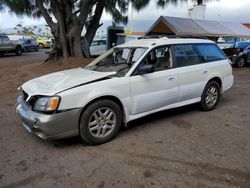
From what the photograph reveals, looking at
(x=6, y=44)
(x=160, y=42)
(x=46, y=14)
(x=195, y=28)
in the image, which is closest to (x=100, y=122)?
(x=160, y=42)

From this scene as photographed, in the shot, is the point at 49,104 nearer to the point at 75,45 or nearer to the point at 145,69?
the point at 145,69

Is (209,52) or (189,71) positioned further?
(209,52)

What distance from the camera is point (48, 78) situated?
14.0ft

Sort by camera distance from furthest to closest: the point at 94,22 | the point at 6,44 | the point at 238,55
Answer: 1. the point at 6,44
2. the point at 94,22
3. the point at 238,55

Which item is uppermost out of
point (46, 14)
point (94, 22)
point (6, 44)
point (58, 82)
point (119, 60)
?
point (46, 14)

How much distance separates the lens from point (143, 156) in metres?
3.46

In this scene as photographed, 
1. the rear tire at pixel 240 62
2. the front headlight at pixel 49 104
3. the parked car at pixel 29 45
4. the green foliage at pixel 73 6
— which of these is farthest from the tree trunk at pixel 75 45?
the parked car at pixel 29 45

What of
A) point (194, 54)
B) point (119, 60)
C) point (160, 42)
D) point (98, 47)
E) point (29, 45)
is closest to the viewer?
point (160, 42)

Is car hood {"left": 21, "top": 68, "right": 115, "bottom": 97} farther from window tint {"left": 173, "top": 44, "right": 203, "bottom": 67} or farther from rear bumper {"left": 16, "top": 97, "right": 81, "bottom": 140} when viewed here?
window tint {"left": 173, "top": 44, "right": 203, "bottom": 67}

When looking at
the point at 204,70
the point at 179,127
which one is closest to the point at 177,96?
the point at 179,127

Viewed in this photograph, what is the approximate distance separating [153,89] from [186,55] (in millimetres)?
1229

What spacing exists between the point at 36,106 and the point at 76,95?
2.02 ft

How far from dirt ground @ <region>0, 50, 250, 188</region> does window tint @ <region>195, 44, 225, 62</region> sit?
1.34 metres

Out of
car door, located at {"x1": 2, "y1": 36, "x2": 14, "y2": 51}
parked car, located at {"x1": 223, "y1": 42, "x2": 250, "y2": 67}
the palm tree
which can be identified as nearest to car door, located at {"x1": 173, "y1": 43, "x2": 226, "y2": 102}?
the palm tree
